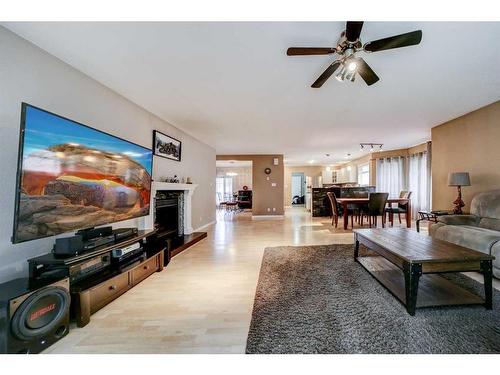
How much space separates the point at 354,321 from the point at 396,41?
Result: 6.93 ft

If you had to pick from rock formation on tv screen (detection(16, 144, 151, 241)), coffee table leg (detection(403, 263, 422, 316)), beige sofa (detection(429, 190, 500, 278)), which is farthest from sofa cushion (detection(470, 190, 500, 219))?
rock formation on tv screen (detection(16, 144, 151, 241))

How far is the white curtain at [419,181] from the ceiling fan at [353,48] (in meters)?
5.77

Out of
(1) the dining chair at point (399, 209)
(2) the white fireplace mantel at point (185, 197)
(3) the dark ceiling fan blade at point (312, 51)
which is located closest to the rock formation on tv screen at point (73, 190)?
(2) the white fireplace mantel at point (185, 197)

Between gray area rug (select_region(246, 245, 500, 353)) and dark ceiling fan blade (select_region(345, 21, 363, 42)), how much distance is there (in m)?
2.13

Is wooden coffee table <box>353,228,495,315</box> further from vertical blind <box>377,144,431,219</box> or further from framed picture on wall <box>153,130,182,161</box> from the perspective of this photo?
vertical blind <box>377,144,431,219</box>

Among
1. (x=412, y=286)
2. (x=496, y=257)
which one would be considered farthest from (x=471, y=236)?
(x=412, y=286)

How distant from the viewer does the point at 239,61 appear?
6.81ft

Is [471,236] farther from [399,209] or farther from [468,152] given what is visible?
[399,209]

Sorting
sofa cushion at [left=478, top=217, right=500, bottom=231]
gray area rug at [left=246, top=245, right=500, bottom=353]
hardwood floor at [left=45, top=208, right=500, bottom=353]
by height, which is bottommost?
hardwood floor at [left=45, top=208, right=500, bottom=353]

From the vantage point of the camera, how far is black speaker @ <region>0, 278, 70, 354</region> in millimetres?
1208
